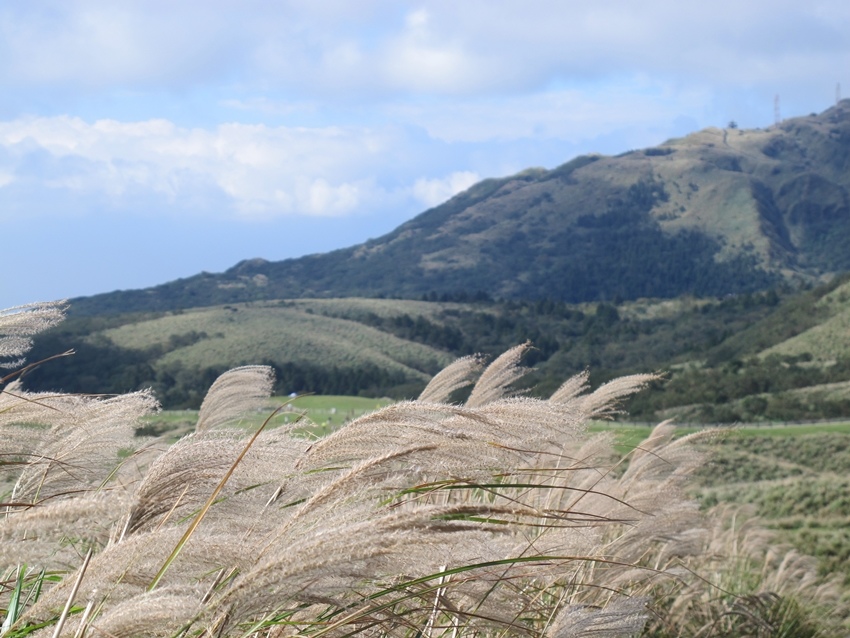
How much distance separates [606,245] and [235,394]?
16131 centimetres

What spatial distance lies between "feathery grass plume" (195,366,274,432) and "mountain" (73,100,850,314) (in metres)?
131

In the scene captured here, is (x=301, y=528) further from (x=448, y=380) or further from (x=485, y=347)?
(x=485, y=347)

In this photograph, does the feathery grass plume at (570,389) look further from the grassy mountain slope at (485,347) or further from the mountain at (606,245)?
the mountain at (606,245)

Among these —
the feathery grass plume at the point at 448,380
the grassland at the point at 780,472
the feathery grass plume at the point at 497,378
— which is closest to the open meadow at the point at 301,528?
the grassland at the point at 780,472

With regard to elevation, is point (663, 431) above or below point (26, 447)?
below

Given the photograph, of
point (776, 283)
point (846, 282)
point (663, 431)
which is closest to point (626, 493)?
point (663, 431)

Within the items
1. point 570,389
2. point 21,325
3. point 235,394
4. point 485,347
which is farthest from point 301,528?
point 485,347

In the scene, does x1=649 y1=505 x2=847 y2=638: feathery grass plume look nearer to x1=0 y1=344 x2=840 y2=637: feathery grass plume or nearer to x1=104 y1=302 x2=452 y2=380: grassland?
x1=0 y1=344 x2=840 y2=637: feathery grass plume

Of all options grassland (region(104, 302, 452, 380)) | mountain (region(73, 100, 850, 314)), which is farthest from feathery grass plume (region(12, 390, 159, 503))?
mountain (region(73, 100, 850, 314))

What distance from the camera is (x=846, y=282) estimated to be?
207ft

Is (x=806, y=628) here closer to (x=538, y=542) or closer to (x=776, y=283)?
(x=538, y=542)

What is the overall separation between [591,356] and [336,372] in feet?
70.3

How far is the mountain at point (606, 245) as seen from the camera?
145m

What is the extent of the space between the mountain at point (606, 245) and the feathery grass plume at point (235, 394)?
130820 mm
